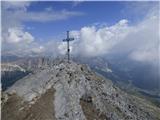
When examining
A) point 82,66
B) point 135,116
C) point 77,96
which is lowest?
point 135,116

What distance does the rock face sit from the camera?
1745 inches

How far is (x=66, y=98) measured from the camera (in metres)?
46.6

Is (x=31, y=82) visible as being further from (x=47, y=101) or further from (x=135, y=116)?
(x=135, y=116)

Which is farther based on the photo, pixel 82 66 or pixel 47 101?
pixel 82 66

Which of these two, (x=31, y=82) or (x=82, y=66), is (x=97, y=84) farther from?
(x=31, y=82)

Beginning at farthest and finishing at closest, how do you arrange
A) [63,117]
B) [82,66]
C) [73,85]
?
1. [82,66]
2. [73,85]
3. [63,117]

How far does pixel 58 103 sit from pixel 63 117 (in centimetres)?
289

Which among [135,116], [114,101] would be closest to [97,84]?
[114,101]

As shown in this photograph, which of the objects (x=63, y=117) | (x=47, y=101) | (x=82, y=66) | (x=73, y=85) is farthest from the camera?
(x=82, y=66)

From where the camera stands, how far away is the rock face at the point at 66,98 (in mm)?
44312

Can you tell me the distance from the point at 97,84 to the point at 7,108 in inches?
614

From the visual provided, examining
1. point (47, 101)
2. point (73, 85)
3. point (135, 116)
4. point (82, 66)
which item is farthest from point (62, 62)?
point (135, 116)

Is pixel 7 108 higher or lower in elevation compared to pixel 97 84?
lower

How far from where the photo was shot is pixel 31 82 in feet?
167
